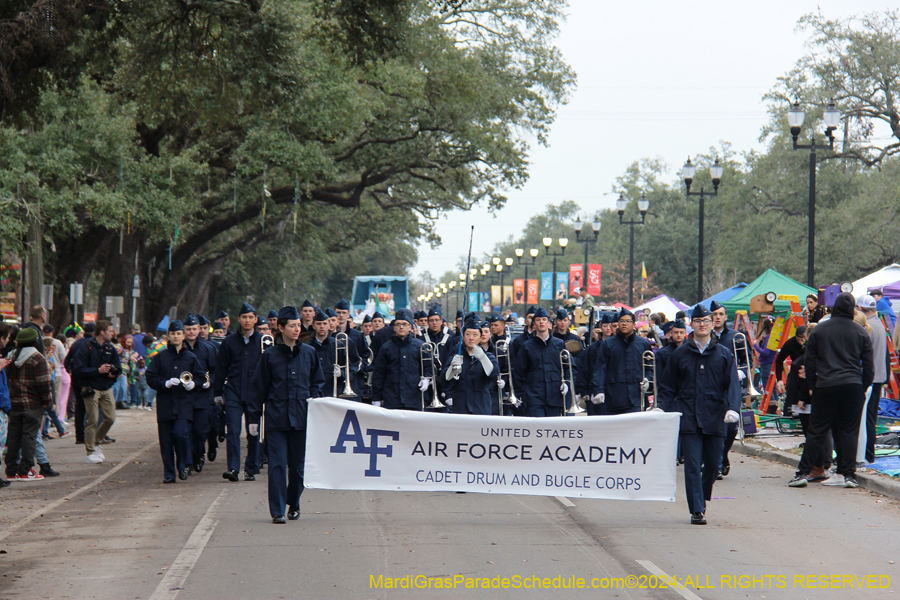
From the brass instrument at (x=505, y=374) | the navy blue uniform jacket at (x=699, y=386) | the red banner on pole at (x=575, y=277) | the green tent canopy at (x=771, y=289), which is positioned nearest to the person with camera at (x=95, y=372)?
the brass instrument at (x=505, y=374)

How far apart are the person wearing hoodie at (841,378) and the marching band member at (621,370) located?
2043mm

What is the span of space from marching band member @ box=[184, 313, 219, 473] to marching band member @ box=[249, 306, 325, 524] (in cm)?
330

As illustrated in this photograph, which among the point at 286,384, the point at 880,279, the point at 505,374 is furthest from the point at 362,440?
the point at 880,279

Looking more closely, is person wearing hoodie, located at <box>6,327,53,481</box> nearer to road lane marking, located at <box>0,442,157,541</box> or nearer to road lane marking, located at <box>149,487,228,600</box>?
road lane marking, located at <box>0,442,157,541</box>

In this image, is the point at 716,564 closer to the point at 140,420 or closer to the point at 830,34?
the point at 140,420

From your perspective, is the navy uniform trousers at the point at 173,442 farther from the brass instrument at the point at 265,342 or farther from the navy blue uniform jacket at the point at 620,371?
the navy blue uniform jacket at the point at 620,371

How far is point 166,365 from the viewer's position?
12.7m

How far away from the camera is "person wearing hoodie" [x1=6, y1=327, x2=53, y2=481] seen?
12.6 metres

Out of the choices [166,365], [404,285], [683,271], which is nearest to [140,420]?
[166,365]

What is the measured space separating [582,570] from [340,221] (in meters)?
40.1

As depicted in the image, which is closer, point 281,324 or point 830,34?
point 281,324

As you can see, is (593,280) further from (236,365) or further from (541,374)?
(236,365)

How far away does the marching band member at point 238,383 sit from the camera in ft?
41.3

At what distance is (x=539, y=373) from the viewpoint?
1274 cm
